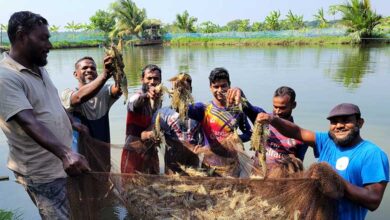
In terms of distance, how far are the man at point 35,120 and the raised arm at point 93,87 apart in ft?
1.64

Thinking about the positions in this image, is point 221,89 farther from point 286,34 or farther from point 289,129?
point 286,34

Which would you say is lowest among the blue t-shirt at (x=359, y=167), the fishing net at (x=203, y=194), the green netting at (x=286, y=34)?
the fishing net at (x=203, y=194)

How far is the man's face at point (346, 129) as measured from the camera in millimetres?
2268

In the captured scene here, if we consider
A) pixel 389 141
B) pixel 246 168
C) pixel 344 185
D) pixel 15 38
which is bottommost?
pixel 389 141

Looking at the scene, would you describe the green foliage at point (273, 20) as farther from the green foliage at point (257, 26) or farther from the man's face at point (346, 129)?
A: the man's face at point (346, 129)

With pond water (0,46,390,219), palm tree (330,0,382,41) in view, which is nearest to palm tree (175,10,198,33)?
palm tree (330,0,382,41)

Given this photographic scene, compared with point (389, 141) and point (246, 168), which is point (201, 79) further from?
point (246, 168)

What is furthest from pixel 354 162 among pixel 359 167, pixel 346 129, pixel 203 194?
pixel 203 194

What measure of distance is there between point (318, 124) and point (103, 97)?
17.7 feet

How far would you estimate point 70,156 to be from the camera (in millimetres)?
2088

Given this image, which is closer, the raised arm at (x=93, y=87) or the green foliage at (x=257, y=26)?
the raised arm at (x=93, y=87)

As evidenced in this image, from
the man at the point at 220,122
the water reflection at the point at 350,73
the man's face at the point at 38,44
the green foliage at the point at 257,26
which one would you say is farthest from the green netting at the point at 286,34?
the man's face at the point at 38,44

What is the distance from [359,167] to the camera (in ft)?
7.02

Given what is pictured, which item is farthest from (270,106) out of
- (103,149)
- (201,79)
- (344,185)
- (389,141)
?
(344,185)
